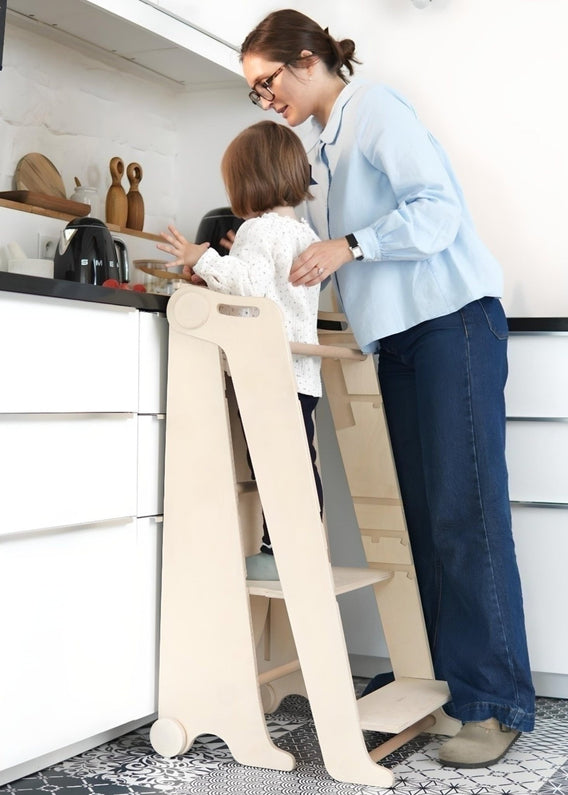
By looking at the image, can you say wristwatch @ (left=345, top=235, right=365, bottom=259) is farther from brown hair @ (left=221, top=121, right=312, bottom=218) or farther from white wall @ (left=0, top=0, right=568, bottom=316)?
white wall @ (left=0, top=0, right=568, bottom=316)

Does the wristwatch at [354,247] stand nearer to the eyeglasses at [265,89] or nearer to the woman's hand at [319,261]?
the woman's hand at [319,261]

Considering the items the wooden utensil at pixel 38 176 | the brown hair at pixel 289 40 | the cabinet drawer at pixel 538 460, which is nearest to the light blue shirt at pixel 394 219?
the brown hair at pixel 289 40

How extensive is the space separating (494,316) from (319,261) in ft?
1.23

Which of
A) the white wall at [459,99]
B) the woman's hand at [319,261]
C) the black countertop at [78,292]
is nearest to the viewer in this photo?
the black countertop at [78,292]

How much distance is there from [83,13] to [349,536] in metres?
1.49

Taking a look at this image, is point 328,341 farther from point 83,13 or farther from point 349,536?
point 83,13

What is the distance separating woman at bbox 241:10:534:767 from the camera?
1947 mm

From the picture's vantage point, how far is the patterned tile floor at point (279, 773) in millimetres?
1783

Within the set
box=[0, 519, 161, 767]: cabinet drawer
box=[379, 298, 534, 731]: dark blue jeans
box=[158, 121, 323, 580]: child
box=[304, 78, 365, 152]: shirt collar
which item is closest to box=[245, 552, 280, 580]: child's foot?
box=[158, 121, 323, 580]: child

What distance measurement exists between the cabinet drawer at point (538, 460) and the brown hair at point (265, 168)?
807 millimetres

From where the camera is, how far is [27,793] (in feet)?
5.68

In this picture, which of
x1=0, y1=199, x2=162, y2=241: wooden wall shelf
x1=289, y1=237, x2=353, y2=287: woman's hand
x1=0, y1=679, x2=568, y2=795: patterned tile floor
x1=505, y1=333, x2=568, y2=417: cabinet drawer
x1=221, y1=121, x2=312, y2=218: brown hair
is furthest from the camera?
x1=0, y1=199, x2=162, y2=241: wooden wall shelf

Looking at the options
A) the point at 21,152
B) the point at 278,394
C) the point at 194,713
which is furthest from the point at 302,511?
the point at 21,152

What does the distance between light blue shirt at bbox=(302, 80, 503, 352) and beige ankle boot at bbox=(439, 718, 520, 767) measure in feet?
2.54
